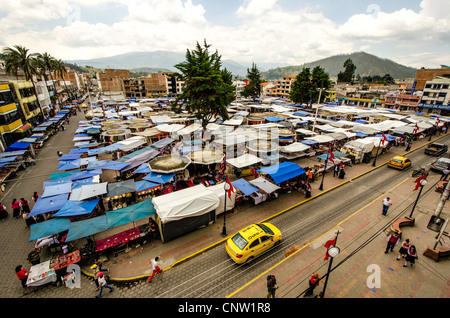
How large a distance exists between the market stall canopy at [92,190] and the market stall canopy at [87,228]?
2.96m

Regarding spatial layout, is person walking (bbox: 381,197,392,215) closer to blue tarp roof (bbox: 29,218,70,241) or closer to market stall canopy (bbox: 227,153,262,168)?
market stall canopy (bbox: 227,153,262,168)

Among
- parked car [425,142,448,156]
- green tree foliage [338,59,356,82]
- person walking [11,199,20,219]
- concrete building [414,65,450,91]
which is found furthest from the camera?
green tree foliage [338,59,356,82]

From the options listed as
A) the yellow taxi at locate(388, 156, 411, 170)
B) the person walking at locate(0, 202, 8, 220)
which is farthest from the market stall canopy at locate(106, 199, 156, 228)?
the yellow taxi at locate(388, 156, 411, 170)

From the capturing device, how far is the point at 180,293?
32.4ft

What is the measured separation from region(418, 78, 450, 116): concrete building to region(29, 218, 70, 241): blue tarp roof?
254 ft

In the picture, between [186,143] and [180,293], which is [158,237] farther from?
[186,143]

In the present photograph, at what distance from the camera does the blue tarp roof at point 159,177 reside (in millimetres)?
16438

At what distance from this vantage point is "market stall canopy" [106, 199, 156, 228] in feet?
39.8

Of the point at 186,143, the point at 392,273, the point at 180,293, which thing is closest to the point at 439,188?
the point at 392,273

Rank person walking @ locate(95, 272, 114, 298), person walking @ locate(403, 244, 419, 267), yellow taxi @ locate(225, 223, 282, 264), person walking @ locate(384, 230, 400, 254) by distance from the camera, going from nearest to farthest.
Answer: person walking @ locate(95, 272, 114, 298), person walking @ locate(403, 244, 419, 267), yellow taxi @ locate(225, 223, 282, 264), person walking @ locate(384, 230, 400, 254)

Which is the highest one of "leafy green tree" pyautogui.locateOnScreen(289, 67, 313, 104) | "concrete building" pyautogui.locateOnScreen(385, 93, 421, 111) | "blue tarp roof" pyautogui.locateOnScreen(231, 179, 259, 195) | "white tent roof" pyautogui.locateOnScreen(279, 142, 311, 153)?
"leafy green tree" pyautogui.locateOnScreen(289, 67, 313, 104)

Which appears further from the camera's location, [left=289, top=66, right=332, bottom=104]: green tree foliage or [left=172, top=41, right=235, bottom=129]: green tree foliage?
[left=289, top=66, right=332, bottom=104]: green tree foliage

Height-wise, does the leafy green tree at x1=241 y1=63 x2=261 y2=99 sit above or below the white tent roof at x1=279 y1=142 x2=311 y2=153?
above
